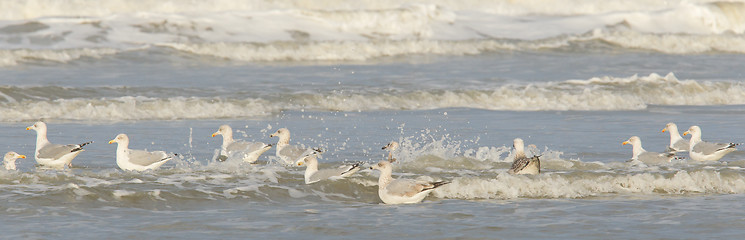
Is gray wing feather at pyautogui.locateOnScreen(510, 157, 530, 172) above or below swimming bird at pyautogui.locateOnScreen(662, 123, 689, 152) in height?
below

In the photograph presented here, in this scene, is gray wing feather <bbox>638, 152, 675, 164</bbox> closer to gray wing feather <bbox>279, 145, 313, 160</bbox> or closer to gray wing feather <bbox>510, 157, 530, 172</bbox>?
gray wing feather <bbox>510, 157, 530, 172</bbox>

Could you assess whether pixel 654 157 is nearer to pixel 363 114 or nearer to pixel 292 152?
pixel 292 152

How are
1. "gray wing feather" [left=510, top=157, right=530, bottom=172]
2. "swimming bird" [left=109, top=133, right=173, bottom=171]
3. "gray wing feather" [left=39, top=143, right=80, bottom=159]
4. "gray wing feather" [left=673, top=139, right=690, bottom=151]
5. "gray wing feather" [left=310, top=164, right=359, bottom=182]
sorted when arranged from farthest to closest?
"gray wing feather" [left=673, top=139, right=690, bottom=151] → "gray wing feather" [left=39, top=143, right=80, bottom=159] → "swimming bird" [left=109, top=133, right=173, bottom=171] → "gray wing feather" [left=510, top=157, right=530, bottom=172] → "gray wing feather" [left=310, top=164, right=359, bottom=182]

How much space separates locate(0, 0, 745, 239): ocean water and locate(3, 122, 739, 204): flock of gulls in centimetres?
16

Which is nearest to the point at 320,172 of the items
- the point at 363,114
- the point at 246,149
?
the point at 246,149

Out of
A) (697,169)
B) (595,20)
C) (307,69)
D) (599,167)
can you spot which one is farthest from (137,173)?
(595,20)

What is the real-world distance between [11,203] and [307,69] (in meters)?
18.5

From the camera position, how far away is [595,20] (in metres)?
44.2

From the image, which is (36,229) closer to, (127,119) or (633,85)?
(127,119)

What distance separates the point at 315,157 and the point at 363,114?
776 centimetres

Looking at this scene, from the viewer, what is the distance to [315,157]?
11.7 metres

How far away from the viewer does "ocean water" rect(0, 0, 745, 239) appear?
962 cm

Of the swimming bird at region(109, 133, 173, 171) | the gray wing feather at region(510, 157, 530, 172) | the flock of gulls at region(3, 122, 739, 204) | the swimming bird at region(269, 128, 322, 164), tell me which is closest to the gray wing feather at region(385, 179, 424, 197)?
the flock of gulls at region(3, 122, 739, 204)

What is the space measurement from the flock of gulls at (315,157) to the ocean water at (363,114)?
16 centimetres
